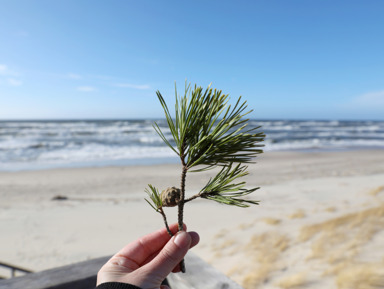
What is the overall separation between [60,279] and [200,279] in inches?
31.2

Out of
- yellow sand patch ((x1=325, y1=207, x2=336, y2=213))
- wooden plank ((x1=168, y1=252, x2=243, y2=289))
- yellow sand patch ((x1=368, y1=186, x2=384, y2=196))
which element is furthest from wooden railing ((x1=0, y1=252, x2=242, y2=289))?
yellow sand patch ((x1=368, y1=186, x2=384, y2=196))

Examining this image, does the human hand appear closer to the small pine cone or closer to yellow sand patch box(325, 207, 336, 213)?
the small pine cone

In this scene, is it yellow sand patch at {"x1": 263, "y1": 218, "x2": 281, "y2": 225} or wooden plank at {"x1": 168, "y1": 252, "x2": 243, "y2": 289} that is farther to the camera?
yellow sand patch at {"x1": 263, "y1": 218, "x2": 281, "y2": 225}

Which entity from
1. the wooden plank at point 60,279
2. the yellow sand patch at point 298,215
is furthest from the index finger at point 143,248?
the yellow sand patch at point 298,215

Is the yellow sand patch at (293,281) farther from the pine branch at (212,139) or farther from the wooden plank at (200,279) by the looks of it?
the pine branch at (212,139)

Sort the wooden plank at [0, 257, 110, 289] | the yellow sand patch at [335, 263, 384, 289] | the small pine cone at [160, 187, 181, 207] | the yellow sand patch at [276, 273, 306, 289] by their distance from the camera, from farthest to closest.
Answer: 1. the yellow sand patch at [276, 273, 306, 289]
2. the yellow sand patch at [335, 263, 384, 289]
3. the wooden plank at [0, 257, 110, 289]
4. the small pine cone at [160, 187, 181, 207]

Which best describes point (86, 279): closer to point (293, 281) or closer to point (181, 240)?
point (181, 240)

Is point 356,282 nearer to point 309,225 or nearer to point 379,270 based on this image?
point 379,270

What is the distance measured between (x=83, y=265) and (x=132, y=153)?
56.0 ft

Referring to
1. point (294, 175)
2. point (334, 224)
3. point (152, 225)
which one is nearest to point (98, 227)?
point (152, 225)

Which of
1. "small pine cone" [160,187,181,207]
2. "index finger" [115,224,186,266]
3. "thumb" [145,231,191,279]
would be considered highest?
"small pine cone" [160,187,181,207]

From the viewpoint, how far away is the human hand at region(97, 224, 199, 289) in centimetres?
86

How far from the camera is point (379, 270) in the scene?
2.61 m

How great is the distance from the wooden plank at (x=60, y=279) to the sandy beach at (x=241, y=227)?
6.44ft
